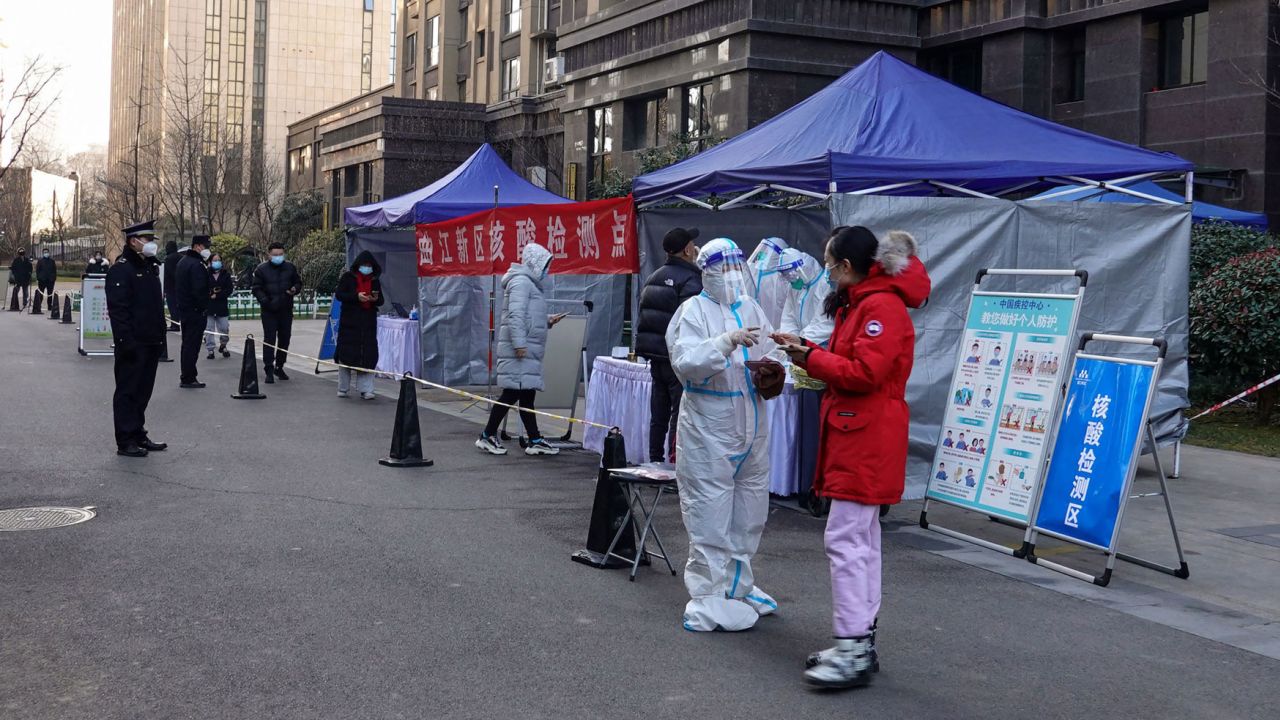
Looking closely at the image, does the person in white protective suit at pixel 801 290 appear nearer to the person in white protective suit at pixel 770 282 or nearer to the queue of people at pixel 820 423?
the person in white protective suit at pixel 770 282

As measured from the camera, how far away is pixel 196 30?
4643 inches

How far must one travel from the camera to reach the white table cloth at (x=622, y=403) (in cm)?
1103

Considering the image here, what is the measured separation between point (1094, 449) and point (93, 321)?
2098 centimetres

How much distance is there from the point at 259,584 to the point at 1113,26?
2271cm

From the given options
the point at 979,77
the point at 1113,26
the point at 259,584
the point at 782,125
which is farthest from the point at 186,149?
the point at 259,584

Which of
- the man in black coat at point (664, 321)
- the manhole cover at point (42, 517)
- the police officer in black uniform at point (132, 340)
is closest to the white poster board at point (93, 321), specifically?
the police officer in black uniform at point (132, 340)

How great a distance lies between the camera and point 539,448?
39.3 ft

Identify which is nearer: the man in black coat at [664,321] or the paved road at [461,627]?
the paved road at [461,627]

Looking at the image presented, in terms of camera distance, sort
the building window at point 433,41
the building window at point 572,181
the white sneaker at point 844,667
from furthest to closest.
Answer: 1. the building window at point 433,41
2. the building window at point 572,181
3. the white sneaker at point 844,667

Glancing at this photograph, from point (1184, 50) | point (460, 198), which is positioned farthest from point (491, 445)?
point (1184, 50)

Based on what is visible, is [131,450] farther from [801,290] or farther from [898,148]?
[898,148]

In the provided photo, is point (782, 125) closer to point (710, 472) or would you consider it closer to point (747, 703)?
point (710, 472)

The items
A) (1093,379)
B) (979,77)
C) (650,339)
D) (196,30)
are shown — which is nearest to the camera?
(1093,379)

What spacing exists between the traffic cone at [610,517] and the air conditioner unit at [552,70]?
36.1 m
